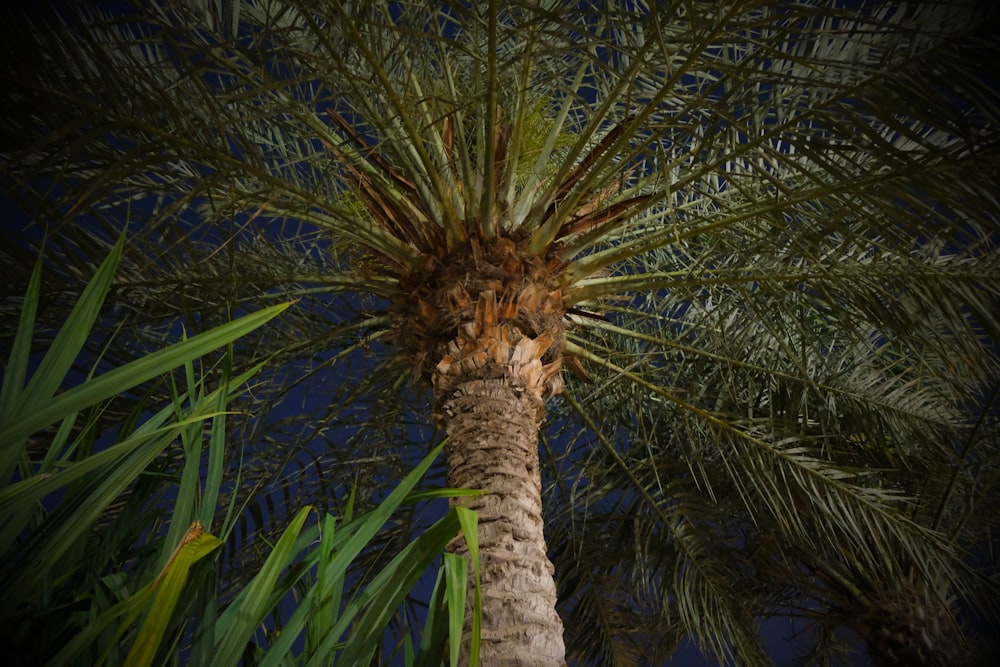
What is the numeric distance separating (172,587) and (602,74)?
10.3ft

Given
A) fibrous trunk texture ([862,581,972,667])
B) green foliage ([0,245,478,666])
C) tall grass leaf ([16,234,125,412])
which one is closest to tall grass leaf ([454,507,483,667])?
green foliage ([0,245,478,666])

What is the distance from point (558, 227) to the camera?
3.01m

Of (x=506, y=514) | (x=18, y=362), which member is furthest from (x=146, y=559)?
(x=506, y=514)

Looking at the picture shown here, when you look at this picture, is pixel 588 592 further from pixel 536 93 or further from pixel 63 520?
pixel 63 520

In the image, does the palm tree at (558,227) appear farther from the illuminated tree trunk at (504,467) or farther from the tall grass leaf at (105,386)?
the tall grass leaf at (105,386)

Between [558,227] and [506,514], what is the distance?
1262 millimetres

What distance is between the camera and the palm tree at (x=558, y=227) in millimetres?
2143

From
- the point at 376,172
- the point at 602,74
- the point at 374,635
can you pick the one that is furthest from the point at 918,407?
the point at 374,635

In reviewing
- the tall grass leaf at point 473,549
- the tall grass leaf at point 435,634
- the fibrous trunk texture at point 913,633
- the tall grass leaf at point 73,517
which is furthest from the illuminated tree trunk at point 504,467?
the fibrous trunk texture at point 913,633

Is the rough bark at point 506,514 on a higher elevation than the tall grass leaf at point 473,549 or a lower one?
higher

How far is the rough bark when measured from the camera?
1.98m

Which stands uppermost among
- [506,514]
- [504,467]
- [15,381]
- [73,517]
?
[504,467]

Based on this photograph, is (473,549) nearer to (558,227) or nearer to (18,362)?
(18,362)

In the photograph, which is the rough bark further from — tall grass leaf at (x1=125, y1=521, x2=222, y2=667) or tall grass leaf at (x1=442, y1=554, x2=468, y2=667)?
tall grass leaf at (x1=125, y1=521, x2=222, y2=667)
